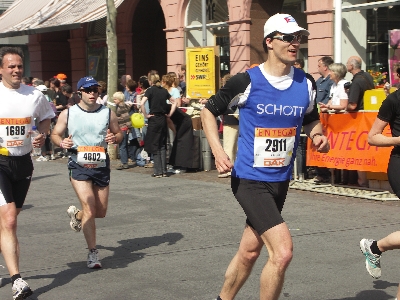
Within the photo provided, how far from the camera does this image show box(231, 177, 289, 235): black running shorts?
197 inches

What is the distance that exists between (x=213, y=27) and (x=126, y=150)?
21.4 feet

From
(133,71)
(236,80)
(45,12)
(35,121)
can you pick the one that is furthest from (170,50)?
(236,80)

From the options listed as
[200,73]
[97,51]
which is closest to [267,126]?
[200,73]

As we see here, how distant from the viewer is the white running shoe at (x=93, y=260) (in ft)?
24.4

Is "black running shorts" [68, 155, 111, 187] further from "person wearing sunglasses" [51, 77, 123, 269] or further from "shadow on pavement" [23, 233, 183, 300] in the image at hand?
"shadow on pavement" [23, 233, 183, 300]

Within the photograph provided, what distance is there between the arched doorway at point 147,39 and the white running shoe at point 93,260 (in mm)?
18844

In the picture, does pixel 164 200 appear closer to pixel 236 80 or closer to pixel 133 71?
pixel 236 80

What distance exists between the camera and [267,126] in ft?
17.0

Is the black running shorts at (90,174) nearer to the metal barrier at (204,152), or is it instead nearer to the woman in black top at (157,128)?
the woman in black top at (157,128)

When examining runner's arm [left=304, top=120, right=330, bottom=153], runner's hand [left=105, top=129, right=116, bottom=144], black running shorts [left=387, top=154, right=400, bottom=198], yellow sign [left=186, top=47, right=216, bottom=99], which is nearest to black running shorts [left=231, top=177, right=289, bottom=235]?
runner's arm [left=304, top=120, right=330, bottom=153]

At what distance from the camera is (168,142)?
16.3 meters

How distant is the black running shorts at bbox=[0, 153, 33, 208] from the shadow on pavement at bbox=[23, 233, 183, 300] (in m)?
0.75

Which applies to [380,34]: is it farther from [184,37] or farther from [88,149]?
[88,149]

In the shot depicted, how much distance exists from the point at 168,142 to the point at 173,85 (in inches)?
46.7
